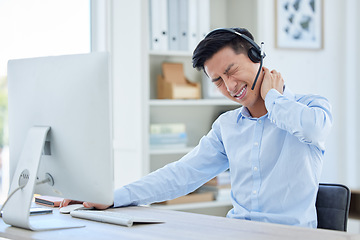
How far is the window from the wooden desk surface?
169cm

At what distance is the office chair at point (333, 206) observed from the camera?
170cm

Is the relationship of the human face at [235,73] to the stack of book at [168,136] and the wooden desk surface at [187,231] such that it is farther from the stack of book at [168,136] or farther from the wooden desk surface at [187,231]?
the stack of book at [168,136]

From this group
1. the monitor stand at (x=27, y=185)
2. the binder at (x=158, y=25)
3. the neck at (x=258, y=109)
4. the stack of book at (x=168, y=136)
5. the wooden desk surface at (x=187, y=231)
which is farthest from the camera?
the stack of book at (x=168, y=136)

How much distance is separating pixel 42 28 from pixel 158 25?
0.73 metres

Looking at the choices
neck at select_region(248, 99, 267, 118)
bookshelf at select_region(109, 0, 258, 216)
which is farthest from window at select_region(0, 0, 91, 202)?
neck at select_region(248, 99, 267, 118)

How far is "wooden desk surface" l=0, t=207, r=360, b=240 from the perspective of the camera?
1359 millimetres

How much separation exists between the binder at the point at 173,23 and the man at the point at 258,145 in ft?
4.47

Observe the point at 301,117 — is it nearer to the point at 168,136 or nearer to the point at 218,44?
the point at 218,44

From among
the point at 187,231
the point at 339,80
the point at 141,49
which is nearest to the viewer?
the point at 187,231

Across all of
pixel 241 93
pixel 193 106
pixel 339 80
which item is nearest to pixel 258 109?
pixel 241 93

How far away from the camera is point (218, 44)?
1809 mm

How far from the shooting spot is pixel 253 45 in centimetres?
183

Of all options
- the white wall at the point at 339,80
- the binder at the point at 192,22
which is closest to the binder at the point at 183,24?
the binder at the point at 192,22

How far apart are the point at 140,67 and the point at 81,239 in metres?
1.87
